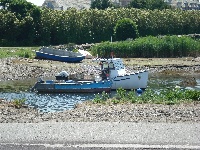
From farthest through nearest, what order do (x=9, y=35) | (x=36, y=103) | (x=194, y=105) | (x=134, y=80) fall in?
(x=9, y=35) < (x=134, y=80) < (x=36, y=103) < (x=194, y=105)

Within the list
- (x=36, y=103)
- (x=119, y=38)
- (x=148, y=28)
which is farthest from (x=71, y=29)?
(x=36, y=103)

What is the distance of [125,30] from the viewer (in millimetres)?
79250

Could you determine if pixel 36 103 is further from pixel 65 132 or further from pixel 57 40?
pixel 57 40

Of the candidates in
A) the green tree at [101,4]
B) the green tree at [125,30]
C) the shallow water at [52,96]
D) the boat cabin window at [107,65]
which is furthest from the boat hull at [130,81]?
the green tree at [101,4]

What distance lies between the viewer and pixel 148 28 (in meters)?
90.2

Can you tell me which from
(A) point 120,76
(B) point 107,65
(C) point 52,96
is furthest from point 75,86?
(A) point 120,76

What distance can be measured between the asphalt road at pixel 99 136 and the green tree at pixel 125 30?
6361 cm

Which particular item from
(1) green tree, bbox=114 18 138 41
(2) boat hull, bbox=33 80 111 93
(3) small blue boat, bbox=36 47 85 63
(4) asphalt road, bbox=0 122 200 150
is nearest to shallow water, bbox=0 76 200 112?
(2) boat hull, bbox=33 80 111 93

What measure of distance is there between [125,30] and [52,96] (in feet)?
143

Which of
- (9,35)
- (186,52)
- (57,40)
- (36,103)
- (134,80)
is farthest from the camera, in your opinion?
(57,40)

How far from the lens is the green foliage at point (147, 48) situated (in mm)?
65544

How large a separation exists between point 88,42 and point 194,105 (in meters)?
64.7

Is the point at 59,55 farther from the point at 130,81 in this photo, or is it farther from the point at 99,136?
the point at 99,136

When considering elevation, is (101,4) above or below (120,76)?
above
